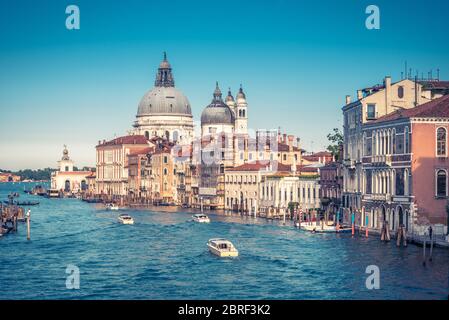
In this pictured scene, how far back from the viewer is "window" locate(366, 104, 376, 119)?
160 feet

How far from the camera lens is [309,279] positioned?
109ft

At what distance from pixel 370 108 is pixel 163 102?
88.2 metres

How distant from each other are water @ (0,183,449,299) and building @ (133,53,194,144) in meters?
80.4

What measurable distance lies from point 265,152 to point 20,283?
55.4m

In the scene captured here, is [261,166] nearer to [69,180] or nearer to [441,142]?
[441,142]

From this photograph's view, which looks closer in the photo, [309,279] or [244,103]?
[309,279]

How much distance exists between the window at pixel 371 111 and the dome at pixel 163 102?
87832 millimetres

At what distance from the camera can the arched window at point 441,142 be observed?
42750mm

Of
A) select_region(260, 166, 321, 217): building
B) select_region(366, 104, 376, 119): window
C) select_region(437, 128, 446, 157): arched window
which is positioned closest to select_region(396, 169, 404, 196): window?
select_region(437, 128, 446, 157): arched window

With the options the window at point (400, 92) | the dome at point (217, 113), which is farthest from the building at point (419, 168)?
the dome at point (217, 113)

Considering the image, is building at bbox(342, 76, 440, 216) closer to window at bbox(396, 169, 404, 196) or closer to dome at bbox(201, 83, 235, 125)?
window at bbox(396, 169, 404, 196)

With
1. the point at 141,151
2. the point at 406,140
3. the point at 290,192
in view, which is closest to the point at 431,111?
the point at 406,140
